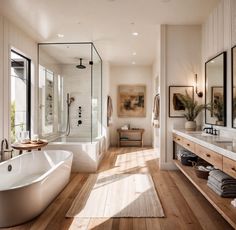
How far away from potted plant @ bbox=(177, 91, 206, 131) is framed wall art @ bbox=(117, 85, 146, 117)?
3.48m

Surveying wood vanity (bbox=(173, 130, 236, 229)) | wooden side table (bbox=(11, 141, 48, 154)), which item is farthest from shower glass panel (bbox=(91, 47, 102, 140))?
wood vanity (bbox=(173, 130, 236, 229))

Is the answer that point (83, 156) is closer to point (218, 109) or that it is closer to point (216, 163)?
point (218, 109)

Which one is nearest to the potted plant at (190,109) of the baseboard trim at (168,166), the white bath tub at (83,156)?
the baseboard trim at (168,166)

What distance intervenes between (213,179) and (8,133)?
3.27 metres

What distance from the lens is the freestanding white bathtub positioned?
7.50ft

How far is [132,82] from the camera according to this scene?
7.89m

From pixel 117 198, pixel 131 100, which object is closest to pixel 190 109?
pixel 117 198

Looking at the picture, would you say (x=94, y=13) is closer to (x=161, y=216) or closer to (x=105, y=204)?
(x=105, y=204)

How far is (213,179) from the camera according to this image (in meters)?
2.65

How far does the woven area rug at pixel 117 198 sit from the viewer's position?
2611 mm

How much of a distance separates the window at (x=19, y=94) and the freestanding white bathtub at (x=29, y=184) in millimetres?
744

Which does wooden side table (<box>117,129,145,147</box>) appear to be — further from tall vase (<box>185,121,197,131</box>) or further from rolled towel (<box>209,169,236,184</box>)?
rolled towel (<box>209,169,236,184</box>)

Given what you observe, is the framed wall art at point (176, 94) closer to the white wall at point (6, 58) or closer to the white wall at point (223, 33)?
the white wall at point (223, 33)

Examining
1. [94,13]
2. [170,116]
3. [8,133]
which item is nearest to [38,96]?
[8,133]
